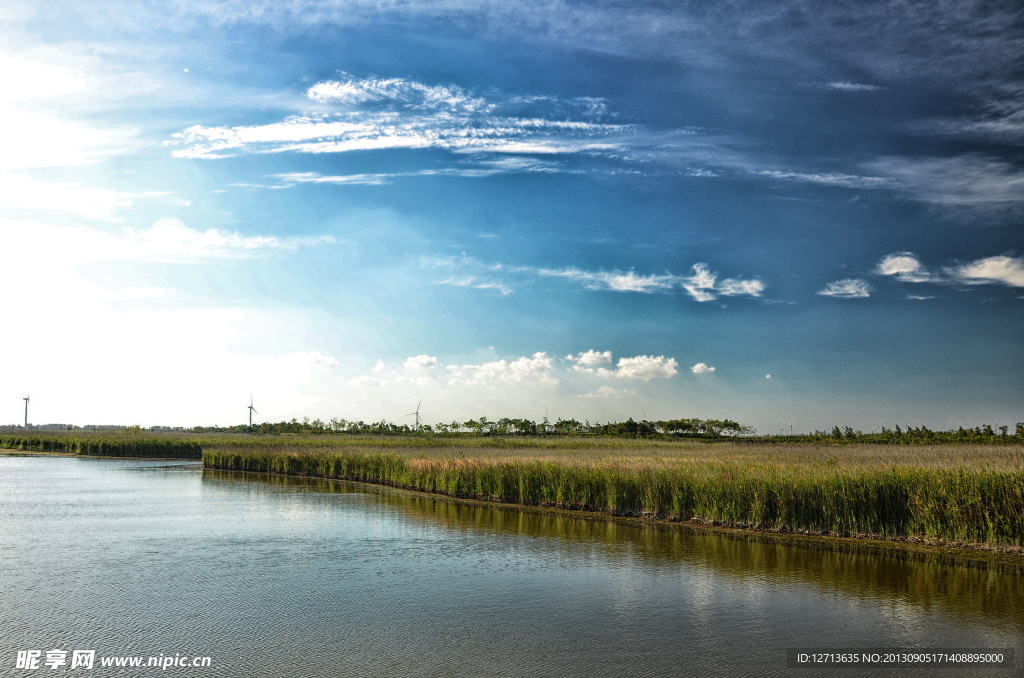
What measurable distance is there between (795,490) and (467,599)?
1055 cm

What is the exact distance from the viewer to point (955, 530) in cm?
1462

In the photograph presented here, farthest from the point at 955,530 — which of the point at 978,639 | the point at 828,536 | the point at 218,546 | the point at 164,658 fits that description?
the point at 218,546

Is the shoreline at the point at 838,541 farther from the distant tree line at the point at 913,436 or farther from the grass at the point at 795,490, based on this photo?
the distant tree line at the point at 913,436

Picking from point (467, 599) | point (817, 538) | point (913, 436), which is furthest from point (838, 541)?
point (913, 436)

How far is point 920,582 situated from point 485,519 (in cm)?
1155

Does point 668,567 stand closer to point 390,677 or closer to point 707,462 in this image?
point 390,677

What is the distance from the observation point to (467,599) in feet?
34.1

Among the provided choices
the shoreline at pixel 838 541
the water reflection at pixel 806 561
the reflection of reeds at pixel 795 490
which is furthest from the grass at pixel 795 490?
the water reflection at pixel 806 561

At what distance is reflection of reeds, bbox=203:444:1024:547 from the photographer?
14.4 meters

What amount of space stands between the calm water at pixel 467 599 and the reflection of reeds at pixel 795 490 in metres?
1.80

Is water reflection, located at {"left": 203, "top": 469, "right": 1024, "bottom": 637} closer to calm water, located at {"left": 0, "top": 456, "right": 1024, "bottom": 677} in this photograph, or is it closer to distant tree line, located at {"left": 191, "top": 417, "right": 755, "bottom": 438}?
calm water, located at {"left": 0, "top": 456, "right": 1024, "bottom": 677}

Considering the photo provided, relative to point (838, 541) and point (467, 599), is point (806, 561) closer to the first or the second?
point (838, 541)

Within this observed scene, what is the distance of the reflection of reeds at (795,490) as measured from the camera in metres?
14.4

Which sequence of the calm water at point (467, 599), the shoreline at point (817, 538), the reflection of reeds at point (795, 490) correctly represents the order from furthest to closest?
the reflection of reeds at point (795, 490)
the shoreline at point (817, 538)
the calm water at point (467, 599)
